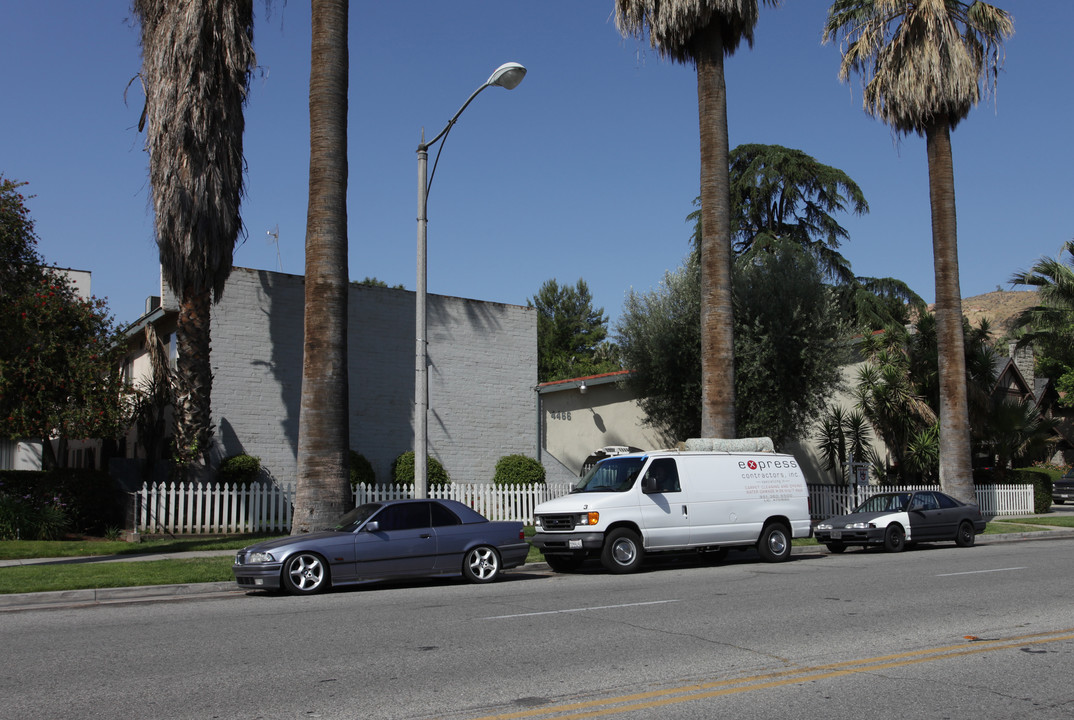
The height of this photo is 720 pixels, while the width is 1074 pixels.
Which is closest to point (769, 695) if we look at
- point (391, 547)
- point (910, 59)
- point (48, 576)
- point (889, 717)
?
point (889, 717)

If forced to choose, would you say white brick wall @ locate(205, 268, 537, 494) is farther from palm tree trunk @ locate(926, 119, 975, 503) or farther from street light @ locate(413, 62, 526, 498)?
palm tree trunk @ locate(926, 119, 975, 503)

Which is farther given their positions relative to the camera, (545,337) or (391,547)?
(545,337)

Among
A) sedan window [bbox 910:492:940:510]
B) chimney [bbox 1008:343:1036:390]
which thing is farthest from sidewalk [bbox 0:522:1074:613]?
chimney [bbox 1008:343:1036:390]

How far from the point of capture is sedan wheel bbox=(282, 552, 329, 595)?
12359 millimetres

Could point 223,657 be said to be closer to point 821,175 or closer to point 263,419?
point 263,419

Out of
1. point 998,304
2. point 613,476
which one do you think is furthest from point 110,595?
point 998,304

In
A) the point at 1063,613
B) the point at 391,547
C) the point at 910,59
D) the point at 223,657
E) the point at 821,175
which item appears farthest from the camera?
the point at 821,175

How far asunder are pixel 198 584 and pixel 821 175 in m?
36.6

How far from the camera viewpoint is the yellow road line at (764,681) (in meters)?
5.93

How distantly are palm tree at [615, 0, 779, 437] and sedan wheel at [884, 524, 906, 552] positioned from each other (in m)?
3.89

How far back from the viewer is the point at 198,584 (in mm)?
13328

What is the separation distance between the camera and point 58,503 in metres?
19.4

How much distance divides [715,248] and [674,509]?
7.20 meters

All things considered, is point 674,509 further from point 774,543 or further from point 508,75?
point 508,75
